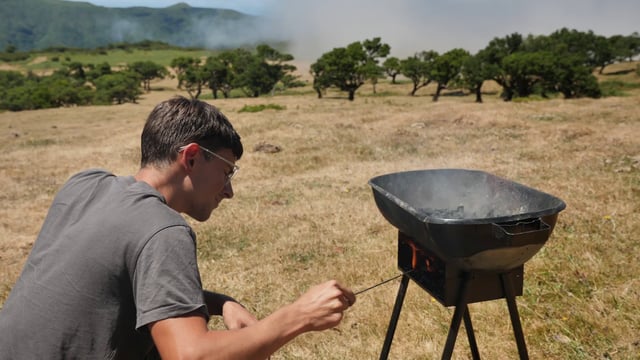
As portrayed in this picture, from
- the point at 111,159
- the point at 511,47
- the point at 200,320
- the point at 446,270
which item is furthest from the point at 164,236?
the point at 511,47

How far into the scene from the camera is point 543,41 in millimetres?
51469

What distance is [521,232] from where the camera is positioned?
2.62 metres

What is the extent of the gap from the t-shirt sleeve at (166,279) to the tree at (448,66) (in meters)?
48.5

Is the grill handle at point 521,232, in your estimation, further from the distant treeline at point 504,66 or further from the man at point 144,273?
the distant treeline at point 504,66

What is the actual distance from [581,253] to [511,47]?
46247 millimetres

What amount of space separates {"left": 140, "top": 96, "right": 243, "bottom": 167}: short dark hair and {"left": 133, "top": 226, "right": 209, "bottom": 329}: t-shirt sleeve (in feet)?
1.64

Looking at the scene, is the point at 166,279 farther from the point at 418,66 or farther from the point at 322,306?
the point at 418,66

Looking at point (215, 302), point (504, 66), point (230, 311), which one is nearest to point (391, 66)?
point (504, 66)

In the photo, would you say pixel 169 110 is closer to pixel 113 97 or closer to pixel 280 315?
pixel 280 315

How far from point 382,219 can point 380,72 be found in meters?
49.1

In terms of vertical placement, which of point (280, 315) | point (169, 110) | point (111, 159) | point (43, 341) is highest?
point (169, 110)

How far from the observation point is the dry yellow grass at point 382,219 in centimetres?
455

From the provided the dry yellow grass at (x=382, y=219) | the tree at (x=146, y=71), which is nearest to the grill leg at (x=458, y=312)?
the dry yellow grass at (x=382, y=219)

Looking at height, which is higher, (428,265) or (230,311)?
(428,265)
